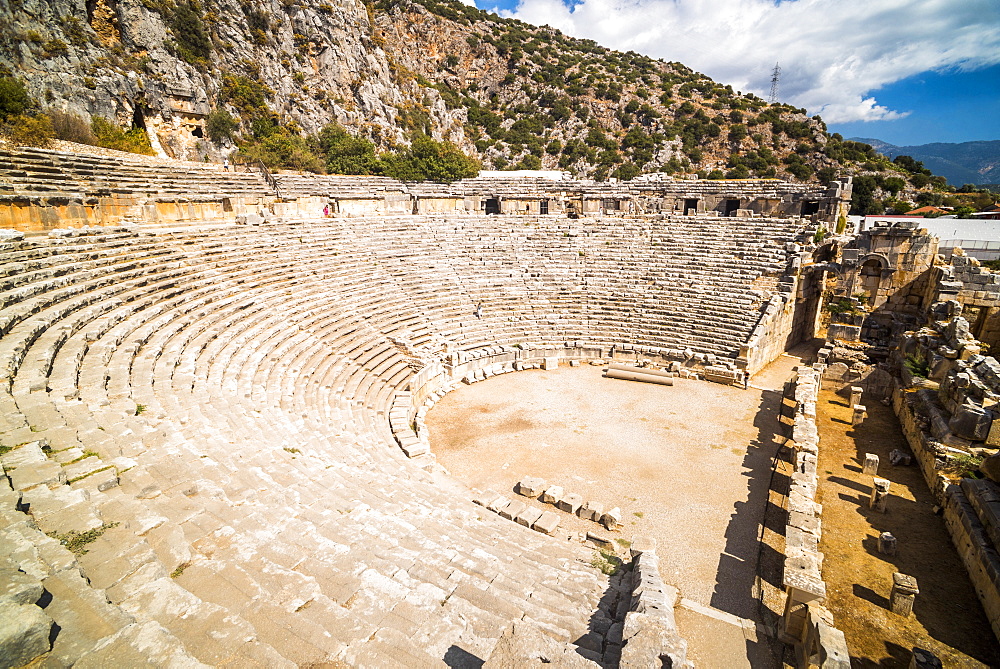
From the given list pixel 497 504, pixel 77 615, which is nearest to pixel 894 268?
pixel 497 504

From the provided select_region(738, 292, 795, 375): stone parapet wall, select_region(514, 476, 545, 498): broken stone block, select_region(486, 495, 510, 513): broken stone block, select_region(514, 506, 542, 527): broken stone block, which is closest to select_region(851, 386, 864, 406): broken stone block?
select_region(738, 292, 795, 375): stone parapet wall

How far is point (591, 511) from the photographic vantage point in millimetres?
8211

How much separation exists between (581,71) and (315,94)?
119 ft

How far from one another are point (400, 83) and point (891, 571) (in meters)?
54.6

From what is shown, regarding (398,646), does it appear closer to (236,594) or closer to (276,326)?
(236,594)

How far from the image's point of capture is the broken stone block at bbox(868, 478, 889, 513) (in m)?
8.31

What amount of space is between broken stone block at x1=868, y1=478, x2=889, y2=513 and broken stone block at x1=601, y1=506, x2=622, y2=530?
4.75 meters

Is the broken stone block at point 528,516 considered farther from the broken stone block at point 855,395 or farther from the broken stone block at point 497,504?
the broken stone block at point 855,395

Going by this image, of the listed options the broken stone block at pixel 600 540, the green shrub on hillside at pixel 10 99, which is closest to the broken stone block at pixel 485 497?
the broken stone block at pixel 600 540

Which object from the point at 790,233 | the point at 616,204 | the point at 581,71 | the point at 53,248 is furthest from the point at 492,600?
the point at 581,71

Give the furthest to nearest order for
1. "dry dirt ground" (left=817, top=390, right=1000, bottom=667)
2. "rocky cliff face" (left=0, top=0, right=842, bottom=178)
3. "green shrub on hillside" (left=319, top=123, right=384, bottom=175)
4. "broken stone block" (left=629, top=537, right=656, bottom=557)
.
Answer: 1. "green shrub on hillside" (left=319, top=123, right=384, bottom=175)
2. "rocky cliff face" (left=0, top=0, right=842, bottom=178)
3. "broken stone block" (left=629, top=537, right=656, bottom=557)
4. "dry dirt ground" (left=817, top=390, right=1000, bottom=667)

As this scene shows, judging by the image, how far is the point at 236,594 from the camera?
3.59m

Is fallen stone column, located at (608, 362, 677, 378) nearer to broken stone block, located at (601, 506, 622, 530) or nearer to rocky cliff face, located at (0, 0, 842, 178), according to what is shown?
broken stone block, located at (601, 506, 622, 530)

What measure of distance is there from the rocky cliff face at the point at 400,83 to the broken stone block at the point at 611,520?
1260 inches
